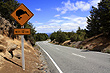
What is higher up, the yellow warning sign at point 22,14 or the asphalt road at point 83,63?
the yellow warning sign at point 22,14

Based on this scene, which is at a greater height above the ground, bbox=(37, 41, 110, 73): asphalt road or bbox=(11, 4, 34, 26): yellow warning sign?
bbox=(11, 4, 34, 26): yellow warning sign

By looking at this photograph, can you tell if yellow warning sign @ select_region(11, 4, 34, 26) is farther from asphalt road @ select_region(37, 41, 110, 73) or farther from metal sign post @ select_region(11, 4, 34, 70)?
asphalt road @ select_region(37, 41, 110, 73)

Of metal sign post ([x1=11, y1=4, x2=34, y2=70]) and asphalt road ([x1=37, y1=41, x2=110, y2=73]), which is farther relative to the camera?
asphalt road ([x1=37, y1=41, x2=110, y2=73])

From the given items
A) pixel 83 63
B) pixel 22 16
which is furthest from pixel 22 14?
pixel 83 63

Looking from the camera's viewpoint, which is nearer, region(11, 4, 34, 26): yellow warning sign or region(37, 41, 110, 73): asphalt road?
region(11, 4, 34, 26): yellow warning sign

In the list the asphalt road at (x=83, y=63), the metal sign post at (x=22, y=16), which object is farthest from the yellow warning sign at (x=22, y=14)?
the asphalt road at (x=83, y=63)

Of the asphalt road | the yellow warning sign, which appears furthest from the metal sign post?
the asphalt road

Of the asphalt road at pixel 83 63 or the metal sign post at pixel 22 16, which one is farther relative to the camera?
the asphalt road at pixel 83 63

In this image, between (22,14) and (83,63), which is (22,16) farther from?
(83,63)

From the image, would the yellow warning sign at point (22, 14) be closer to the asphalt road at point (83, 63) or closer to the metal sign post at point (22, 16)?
the metal sign post at point (22, 16)

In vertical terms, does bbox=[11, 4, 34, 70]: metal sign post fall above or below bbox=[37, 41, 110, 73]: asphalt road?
above

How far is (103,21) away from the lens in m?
15.8

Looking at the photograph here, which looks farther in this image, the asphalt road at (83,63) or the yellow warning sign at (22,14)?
the asphalt road at (83,63)

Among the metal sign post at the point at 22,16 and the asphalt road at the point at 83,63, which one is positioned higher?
the metal sign post at the point at 22,16
